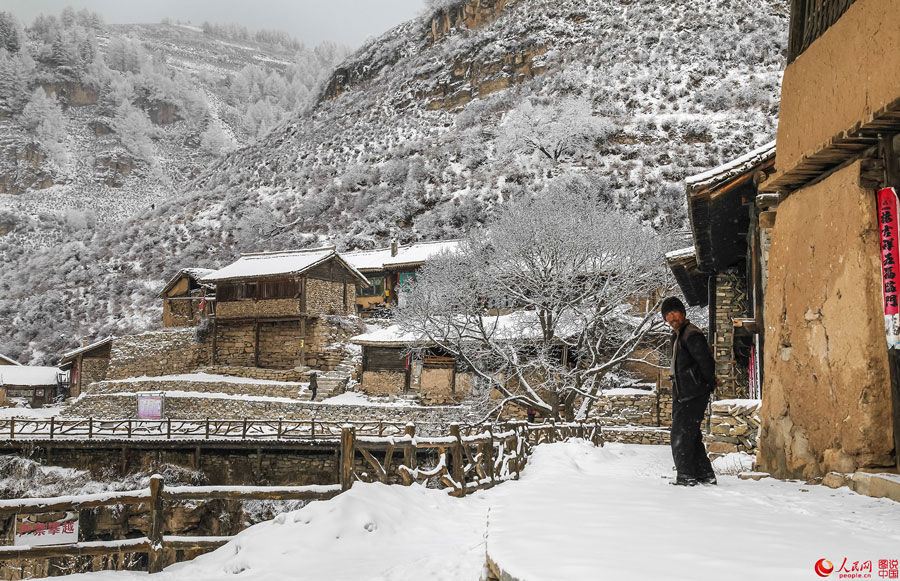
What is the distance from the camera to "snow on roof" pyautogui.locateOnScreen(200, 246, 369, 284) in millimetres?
35688

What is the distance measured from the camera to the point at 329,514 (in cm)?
739

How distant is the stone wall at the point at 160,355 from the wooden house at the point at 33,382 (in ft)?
31.5

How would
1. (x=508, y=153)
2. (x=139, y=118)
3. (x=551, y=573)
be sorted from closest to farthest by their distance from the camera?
1. (x=551, y=573)
2. (x=508, y=153)
3. (x=139, y=118)

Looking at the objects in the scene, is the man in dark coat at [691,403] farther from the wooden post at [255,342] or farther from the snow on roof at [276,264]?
the wooden post at [255,342]

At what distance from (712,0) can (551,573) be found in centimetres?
7869

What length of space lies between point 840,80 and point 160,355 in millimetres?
38608

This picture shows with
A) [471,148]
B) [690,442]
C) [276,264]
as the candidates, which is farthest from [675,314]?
[471,148]

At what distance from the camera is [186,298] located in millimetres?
41094

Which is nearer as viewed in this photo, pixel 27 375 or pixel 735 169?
pixel 735 169

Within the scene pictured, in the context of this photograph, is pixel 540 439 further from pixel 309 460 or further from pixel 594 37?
pixel 594 37

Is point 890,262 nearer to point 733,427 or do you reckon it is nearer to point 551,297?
point 733,427

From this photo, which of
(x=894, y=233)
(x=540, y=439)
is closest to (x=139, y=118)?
(x=540, y=439)

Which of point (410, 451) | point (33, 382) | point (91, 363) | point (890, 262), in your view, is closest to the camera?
point (890, 262)

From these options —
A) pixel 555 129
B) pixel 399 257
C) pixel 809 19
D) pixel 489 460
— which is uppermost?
pixel 555 129
